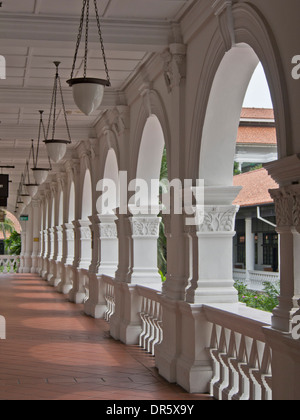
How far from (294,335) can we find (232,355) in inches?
79.8

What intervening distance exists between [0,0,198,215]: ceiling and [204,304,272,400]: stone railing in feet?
11.1

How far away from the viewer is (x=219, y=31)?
257 inches

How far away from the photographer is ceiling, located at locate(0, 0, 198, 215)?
754 cm

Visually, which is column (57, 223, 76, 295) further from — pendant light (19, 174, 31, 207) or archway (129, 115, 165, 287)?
archway (129, 115, 165, 287)

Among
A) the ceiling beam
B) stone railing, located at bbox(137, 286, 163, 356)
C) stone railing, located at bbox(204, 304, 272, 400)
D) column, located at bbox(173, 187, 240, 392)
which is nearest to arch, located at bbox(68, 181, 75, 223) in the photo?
stone railing, located at bbox(137, 286, 163, 356)

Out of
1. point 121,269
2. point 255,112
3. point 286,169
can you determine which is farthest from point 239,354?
point 255,112

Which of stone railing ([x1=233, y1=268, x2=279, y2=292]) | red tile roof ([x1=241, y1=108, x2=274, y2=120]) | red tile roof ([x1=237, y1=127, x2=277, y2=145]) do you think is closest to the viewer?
stone railing ([x1=233, y1=268, x2=279, y2=292])

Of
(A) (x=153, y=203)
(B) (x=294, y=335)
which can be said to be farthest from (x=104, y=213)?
(B) (x=294, y=335)

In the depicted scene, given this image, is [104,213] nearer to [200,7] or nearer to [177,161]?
[177,161]

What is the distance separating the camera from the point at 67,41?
25.9ft

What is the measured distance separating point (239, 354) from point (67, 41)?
4.15 m

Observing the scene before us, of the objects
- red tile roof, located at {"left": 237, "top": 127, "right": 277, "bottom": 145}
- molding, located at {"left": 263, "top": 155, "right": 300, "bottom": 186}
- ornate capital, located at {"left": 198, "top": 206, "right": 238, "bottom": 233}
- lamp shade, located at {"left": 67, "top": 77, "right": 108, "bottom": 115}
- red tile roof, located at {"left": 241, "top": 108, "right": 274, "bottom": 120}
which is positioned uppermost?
red tile roof, located at {"left": 241, "top": 108, "right": 274, "bottom": 120}

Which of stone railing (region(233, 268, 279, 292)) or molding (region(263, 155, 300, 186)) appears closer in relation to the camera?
molding (region(263, 155, 300, 186))

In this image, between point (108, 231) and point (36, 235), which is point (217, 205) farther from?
point (36, 235)
